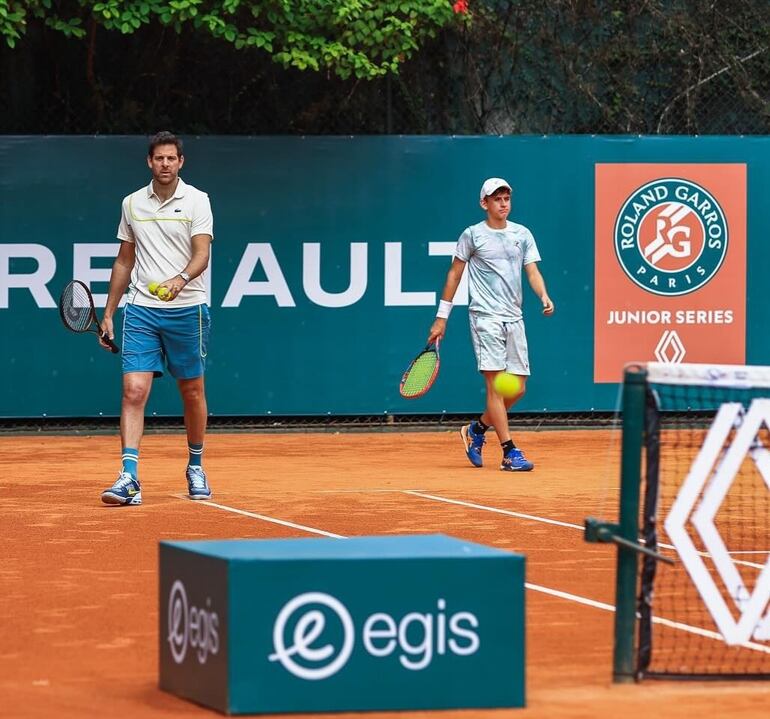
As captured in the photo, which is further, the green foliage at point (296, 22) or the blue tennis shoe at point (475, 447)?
the green foliage at point (296, 22)

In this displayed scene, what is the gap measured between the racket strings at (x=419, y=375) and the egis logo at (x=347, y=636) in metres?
7.16

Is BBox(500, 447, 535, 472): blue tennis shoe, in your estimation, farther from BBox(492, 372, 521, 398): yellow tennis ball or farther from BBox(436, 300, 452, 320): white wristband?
BBox(436, 300, 452, 320): white wristband

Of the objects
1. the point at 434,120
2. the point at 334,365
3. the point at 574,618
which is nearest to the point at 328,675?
the point at 574,618

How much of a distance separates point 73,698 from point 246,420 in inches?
383

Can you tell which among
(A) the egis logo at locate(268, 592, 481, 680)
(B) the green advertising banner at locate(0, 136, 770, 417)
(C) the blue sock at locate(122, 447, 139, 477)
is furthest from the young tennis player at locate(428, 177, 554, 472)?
(A) the egis logo at locate(268, 592, 481, 680)

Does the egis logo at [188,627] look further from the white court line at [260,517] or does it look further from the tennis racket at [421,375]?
the tennis racket at [421,375]

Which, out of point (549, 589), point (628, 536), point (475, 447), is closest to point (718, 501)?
point (628, 536)

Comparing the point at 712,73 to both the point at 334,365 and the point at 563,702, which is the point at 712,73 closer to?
the point at 334,365

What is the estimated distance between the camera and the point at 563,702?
523 cm

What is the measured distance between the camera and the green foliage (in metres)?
13.6

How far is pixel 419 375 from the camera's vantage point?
40.4ft

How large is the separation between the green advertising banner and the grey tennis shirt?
2719mm

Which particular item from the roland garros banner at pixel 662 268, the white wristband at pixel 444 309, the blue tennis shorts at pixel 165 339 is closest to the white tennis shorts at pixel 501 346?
the white wristband at pixel 444 309

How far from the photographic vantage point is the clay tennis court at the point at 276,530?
5402 mm
